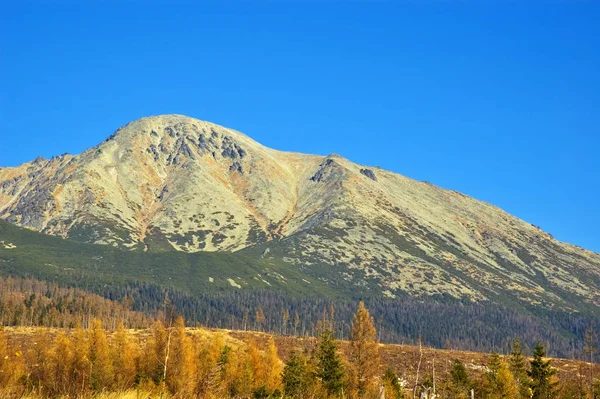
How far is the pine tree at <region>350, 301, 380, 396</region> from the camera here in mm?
84812

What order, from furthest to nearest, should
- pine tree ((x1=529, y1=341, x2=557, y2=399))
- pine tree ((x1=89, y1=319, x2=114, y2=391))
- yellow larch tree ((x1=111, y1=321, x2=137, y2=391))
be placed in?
pine tree ((x1=529, y1=341, x2=557, y2=399)) → yellow larch tree ((x1=111, y1=321, x2=137, y2=391)) → pine tree ((x1=89, y1=319, x2=114, y2=391))

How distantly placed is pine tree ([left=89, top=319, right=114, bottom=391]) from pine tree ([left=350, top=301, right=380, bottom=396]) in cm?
3009

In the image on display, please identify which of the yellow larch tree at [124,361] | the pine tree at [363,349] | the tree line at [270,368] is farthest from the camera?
the pine tree at [363,349]

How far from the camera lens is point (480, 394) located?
76625 mm

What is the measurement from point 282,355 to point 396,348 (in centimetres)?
3240

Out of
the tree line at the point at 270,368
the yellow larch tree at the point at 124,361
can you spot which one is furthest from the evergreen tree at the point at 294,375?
the yellow larch tree at the point at 124,361

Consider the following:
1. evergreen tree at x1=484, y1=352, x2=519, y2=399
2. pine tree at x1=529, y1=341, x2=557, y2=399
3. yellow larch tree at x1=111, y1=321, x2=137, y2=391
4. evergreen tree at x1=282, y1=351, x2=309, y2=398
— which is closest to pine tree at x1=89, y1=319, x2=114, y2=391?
yellow larch tree at x1=111, y1=321, x2=137, y2=391

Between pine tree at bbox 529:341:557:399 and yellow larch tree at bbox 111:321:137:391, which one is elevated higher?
pine tree at bbox 529:341:557:399

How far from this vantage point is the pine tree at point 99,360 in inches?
2655

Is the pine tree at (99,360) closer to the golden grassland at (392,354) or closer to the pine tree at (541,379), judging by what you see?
the golden grassland at (392,354)

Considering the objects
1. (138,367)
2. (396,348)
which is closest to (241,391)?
(138,367)

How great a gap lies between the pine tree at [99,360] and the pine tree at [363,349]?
30.1m

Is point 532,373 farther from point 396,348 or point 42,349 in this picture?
point 396,348

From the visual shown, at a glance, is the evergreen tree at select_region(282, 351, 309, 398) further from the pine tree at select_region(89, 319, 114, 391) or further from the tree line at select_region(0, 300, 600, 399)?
the pine tree at select_region(89, 319, 114, 391)
